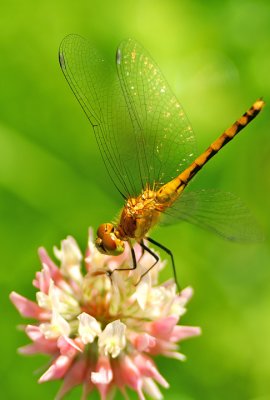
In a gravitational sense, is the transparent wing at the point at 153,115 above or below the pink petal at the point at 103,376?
above

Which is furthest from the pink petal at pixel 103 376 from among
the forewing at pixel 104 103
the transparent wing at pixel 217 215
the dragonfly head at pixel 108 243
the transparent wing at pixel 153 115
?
the transparent wing at pixel 153 115

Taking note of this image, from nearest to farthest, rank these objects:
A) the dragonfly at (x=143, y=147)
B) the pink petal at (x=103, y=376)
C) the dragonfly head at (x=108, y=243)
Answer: the pink petal at (x=103, y=376) → the dragonfly head at (x=108, y=243) → the dragonfly at (x=143, y=147)

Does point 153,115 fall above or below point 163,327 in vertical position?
above

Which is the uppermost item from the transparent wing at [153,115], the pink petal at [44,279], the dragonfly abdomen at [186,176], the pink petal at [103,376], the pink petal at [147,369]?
the transparent wing at [153,115]

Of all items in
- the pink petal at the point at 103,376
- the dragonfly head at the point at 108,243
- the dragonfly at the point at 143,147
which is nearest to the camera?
the pink petal at the point at 103,376

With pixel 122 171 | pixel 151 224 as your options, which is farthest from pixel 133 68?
pixel 151 224

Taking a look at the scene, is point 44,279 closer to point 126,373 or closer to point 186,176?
point 126,373

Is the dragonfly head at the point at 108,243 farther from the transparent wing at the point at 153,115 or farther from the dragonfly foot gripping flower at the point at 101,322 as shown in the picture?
the transparent wing at the point at 153,115

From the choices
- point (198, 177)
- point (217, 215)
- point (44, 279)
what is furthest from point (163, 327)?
point (198, 177)

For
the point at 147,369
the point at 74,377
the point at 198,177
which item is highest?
the point at 198,177
